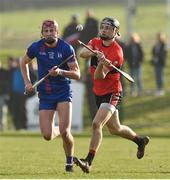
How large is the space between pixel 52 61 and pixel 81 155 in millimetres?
4048

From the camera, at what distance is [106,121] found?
14.3m

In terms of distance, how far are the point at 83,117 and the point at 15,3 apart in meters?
14.3

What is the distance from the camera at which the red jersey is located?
14344 millimetres

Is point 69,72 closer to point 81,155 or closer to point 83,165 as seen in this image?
point 83,165

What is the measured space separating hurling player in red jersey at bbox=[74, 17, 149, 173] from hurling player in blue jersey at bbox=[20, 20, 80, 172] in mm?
282

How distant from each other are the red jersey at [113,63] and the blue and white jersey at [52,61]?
37cm

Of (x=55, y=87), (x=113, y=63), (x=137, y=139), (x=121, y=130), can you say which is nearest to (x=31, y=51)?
(x=55, y=87)

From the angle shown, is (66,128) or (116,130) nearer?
(66,128)

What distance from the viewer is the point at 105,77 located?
14.4 metres

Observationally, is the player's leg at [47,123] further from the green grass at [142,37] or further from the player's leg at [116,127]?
the green grass at [142,37]

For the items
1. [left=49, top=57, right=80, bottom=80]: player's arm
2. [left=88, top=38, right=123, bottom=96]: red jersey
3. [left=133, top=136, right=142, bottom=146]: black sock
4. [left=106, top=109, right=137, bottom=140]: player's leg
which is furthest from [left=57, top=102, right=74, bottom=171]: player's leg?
[left=133, top=136, right=142, bottom=146]: black sock

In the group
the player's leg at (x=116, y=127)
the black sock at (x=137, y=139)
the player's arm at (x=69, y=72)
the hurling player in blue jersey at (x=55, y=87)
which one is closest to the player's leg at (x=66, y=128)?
the hurling player in blue jersey at (x=55, y=87)

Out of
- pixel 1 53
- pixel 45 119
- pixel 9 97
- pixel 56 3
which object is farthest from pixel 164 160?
pixel 56 3

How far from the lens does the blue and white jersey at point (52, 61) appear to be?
46.8 feet
